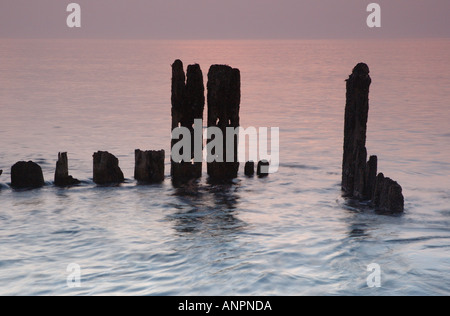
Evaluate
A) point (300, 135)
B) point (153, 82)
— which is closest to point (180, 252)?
point (300, 135)

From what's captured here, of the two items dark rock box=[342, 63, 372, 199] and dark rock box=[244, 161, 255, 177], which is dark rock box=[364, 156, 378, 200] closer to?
dark rock box=[342, 63, 372, 199]

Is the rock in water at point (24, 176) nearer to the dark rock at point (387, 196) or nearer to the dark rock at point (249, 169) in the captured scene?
the dark rock at point (249, 169)

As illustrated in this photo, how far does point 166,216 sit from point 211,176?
2.75 meters

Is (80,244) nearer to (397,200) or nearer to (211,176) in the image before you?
(211,176)

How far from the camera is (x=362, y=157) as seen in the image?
1352 cm

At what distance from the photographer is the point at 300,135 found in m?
27.0

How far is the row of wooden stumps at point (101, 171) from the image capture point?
14969 mm

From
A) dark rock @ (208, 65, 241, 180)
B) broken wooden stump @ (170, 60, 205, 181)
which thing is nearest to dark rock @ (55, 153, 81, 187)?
broken wooden stump @ (170, 60, 205, 181)

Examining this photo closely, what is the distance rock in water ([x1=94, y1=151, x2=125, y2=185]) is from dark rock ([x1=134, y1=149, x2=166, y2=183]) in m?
0.43

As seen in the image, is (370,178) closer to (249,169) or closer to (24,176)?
(249,169)

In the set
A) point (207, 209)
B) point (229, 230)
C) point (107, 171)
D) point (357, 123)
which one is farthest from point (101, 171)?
point (357, 123)

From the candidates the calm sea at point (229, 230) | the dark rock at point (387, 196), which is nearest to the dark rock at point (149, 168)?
the calm sea at point (229, 230)

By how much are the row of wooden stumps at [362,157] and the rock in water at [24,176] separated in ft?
21.7

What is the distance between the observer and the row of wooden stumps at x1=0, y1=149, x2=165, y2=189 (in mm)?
14969
